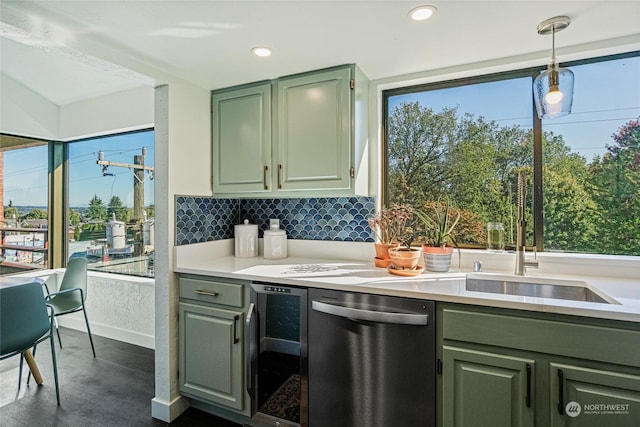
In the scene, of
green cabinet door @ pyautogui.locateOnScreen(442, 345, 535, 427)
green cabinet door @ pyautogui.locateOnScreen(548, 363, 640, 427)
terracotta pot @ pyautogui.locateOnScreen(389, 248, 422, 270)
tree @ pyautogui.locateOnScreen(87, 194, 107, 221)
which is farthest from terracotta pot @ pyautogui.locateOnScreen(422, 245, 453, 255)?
tree @ pyautogui.locateOnScreen(87, 194, 107, 221)

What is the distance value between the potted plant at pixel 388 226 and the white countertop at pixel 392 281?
12cm

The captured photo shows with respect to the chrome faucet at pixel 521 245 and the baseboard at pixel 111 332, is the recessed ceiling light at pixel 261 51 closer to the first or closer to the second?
the chrome faucet at pixel 521 245

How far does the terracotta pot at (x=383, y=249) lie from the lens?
197cm

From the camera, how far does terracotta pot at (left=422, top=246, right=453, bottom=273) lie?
1848 mm

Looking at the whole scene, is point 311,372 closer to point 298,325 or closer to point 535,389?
point 298,325

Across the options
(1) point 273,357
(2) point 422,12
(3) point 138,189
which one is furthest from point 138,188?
(2) point 422,12

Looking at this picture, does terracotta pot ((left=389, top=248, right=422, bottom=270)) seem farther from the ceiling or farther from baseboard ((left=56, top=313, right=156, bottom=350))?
baseboard ((left=56, top=313, right=156, bottom=350))

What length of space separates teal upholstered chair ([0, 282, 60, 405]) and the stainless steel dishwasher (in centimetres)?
177

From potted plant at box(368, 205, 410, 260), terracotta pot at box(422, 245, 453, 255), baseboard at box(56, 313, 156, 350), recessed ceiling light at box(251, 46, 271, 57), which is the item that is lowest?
baseboard at box(56, 313, 156, 350)

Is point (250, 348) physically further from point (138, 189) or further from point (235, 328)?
point (138, 189)

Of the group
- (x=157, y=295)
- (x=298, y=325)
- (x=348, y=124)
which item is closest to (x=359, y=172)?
(x=348, y=124)

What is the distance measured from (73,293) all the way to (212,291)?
183cm

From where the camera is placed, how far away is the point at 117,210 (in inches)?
126

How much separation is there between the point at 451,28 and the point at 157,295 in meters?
2.25
